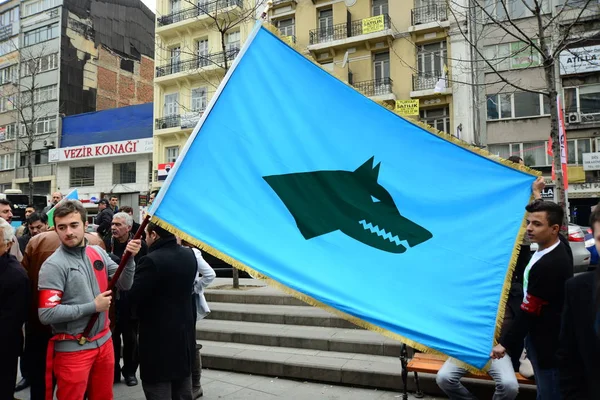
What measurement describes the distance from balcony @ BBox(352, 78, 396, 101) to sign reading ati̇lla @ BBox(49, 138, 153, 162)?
49.4 feet

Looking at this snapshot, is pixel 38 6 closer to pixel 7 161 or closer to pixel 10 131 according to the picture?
pixel 10 131

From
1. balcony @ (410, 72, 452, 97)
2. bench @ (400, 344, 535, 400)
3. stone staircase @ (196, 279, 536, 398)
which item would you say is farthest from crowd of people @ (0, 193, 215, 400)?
balcony @ (410, 72, 452, 97)

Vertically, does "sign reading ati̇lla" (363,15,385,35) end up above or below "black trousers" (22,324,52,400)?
above

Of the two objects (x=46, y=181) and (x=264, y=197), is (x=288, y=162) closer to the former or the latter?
(x=264, y=197)

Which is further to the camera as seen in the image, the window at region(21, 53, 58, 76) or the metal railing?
the window at region(21, 53, 58, 76)

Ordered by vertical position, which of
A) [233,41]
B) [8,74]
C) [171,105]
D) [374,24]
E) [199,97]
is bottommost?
[171,105]

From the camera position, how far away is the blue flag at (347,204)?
9.02 ft

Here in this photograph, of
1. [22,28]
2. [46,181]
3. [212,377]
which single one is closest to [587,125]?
[212,377]

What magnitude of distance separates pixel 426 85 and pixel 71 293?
2397 cm

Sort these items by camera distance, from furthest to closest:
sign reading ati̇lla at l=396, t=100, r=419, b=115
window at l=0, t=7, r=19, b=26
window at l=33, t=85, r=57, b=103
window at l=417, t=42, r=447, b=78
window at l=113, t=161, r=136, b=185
Answer: 1. window at l=0, t=7, r=19, b=26
2. window at l=33, t=85, r=57, b=103
3. window at l=113, t=161, r=136, b=185
4. window at l=417, t=42, r=447, b=78
5. sign reading ati̇lla at l=396, t=100, r=419, b=115

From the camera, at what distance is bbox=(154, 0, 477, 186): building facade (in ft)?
77.4

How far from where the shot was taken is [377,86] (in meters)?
25.3

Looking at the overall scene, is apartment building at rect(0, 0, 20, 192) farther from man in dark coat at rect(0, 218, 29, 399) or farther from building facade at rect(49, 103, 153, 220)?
man in dark coat at rect(0, 218, 29, 399)

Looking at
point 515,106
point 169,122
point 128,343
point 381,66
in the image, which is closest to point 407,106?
point 381,66
